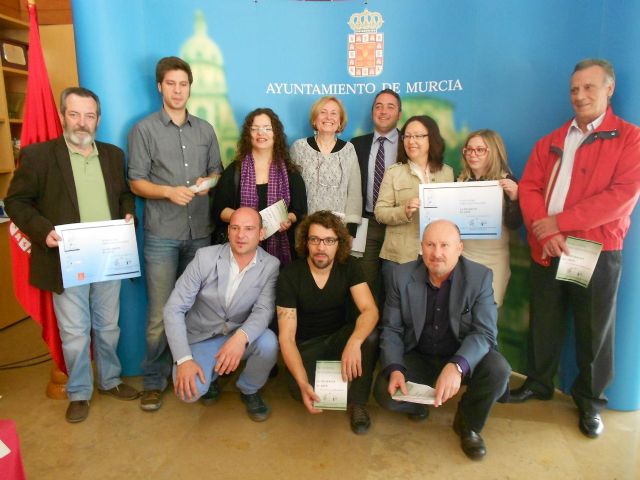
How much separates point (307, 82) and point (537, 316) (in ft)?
7.30

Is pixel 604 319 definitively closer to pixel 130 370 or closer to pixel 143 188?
pixel 143 188

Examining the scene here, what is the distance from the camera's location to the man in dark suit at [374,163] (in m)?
3.23

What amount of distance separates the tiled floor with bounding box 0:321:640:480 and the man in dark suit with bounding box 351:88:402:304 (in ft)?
3.30

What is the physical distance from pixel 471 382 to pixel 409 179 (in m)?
1.29

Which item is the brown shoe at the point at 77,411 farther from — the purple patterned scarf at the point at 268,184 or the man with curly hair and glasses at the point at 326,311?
the purple patterned scarf at the point at 268,184

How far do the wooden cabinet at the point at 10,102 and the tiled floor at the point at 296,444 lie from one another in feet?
7.17

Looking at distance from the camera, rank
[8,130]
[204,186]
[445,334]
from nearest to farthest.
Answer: [445,334] → [204,186] → [8,130]

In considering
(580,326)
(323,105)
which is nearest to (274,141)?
(323,105)

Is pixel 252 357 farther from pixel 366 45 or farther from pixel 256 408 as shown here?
pixel 366 45

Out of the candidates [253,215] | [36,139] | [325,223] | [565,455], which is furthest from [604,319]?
[36,139]

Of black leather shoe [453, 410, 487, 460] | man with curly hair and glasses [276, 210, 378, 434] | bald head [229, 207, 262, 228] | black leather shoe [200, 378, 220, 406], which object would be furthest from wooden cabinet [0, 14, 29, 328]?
black leather shoe [453, 410, 487, 460]

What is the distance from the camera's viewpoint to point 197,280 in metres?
2.87

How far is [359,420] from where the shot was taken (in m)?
2.72

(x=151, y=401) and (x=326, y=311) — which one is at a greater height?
(x=326, y=311)
